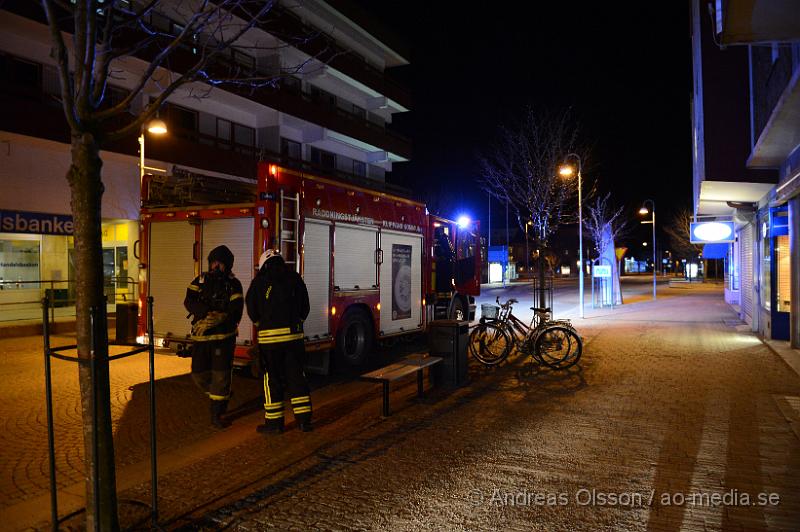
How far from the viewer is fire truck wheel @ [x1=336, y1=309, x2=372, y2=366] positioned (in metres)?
9.44

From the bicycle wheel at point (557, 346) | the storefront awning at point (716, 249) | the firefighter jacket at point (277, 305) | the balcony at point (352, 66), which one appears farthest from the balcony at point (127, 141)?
the storefront awning at point (716, 249)

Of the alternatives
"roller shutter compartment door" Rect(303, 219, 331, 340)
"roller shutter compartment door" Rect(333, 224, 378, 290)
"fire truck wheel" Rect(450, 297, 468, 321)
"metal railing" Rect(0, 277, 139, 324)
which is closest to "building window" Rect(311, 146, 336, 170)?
"metal railing" Rect(0, 277, 139, 324)

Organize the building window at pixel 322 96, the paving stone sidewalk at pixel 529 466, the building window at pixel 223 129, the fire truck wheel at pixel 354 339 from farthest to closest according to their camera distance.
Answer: the building window at pixel 322 96, the building window at pixel 223 129, the fire truck wheel at pixel 354 339, the paving stone sidewalk at pixel 529 466

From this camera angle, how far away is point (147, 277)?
916cm

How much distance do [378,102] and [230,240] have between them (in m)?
30.8

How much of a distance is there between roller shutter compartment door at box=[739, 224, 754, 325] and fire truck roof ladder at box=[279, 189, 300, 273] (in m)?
13.9

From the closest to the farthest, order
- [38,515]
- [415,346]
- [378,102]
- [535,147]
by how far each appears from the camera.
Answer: [38,515]
[415,346]
[535,147]
[378,102]

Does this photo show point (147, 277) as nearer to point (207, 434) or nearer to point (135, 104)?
point (207, 434)

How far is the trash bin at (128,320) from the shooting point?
964 centimetres

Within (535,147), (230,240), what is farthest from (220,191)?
(535,147)

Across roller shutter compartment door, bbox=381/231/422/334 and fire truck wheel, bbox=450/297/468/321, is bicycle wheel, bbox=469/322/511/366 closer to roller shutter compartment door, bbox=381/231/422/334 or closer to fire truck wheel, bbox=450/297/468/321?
roller shutter compartment door, bbox=381/231/422/334

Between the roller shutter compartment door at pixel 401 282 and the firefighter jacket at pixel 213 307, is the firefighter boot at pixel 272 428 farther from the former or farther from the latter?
the roller shutter compartment door at pixel 401 282

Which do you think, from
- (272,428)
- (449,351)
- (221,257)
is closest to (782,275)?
(449,351)

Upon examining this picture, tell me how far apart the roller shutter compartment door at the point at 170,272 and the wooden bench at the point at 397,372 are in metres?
3.33
